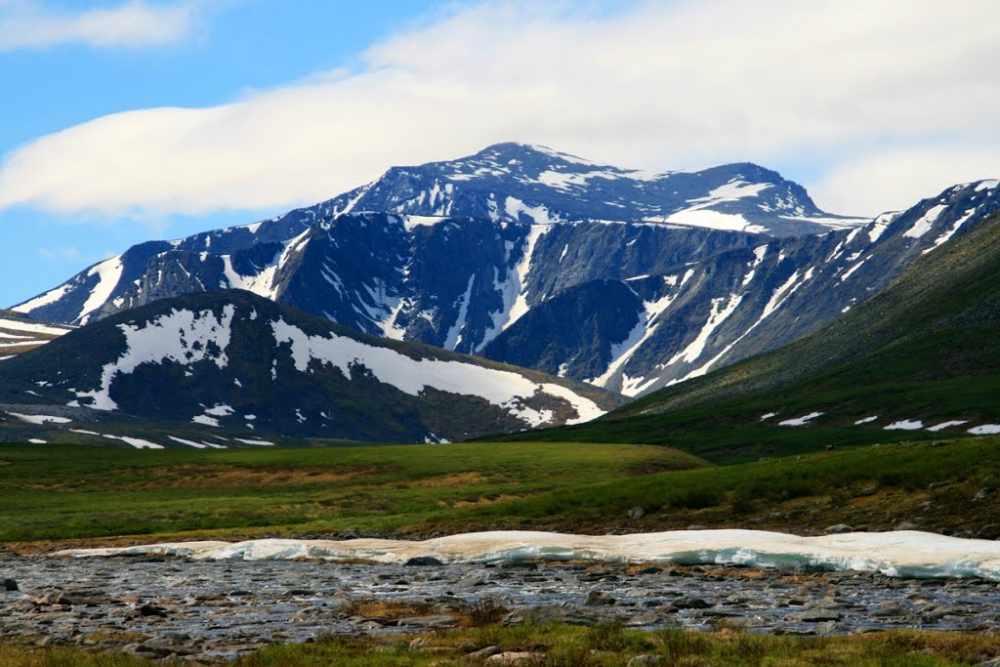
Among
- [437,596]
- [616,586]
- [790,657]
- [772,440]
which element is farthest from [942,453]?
[772,440]

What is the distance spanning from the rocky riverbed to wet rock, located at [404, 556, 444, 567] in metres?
0.47

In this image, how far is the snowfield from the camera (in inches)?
1981

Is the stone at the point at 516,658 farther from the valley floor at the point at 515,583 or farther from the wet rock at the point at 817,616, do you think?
the wet rock at the point at 817,616

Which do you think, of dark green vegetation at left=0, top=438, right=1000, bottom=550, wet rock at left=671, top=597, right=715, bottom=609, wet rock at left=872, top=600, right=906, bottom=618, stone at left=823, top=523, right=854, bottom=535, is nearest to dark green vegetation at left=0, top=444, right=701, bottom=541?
dark green vegetation at left=0, top=438, right=1000, bottom=550

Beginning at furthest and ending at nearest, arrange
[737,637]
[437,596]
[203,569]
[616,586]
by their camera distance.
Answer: [203,569] < [616,586] < [437,596] < [737,637]

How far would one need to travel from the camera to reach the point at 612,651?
94.6 feet

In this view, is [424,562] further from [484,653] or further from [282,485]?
[282,485]

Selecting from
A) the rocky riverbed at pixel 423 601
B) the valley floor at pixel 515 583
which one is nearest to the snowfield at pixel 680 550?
the rocky riverbed at pixel 423 601

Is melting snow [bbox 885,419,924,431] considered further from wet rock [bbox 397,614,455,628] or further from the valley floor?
wet rock [bbox 397,614,455,628]

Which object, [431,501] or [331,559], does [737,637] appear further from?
[431,501]

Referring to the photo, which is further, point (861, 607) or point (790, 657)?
point (861, 607)

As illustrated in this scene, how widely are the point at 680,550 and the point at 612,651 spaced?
28857mm

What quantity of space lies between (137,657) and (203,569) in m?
31.5

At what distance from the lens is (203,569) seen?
60000mm
